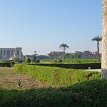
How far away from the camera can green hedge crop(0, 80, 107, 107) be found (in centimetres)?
685

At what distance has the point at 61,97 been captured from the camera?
718cm

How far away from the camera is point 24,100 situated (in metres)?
Result: 6.84

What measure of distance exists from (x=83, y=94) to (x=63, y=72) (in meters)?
13.1

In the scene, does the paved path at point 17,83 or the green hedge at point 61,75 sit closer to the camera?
the green hedge at point 61,75

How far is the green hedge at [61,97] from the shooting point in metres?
6.85

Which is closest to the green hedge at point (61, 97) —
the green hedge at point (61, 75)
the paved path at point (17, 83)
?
the green hedge at point (61, 75)

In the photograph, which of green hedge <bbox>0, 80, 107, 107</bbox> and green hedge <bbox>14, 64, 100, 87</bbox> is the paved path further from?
green hedge <bbox>0, 80, 107, 107</bbox>

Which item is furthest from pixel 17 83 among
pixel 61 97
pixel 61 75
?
pixel 61 97

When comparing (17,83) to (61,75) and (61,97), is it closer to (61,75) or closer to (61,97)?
(61,75)

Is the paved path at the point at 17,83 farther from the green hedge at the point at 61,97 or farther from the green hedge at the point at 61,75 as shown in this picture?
the green hedge at the point at 61,97

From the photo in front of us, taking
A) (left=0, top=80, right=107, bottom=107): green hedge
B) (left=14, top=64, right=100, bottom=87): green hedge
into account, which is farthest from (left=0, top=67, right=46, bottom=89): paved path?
(left=0, top=80, right=107, bottom=107): green hedge

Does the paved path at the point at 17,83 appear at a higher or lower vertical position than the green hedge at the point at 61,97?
lower

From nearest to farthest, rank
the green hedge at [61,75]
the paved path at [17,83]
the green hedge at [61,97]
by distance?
1. the green hedge at [61,97]
2. the green hedge at [61,75]
3. the paved path at [17,83]

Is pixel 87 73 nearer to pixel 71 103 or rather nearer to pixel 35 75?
pixel 71 103
